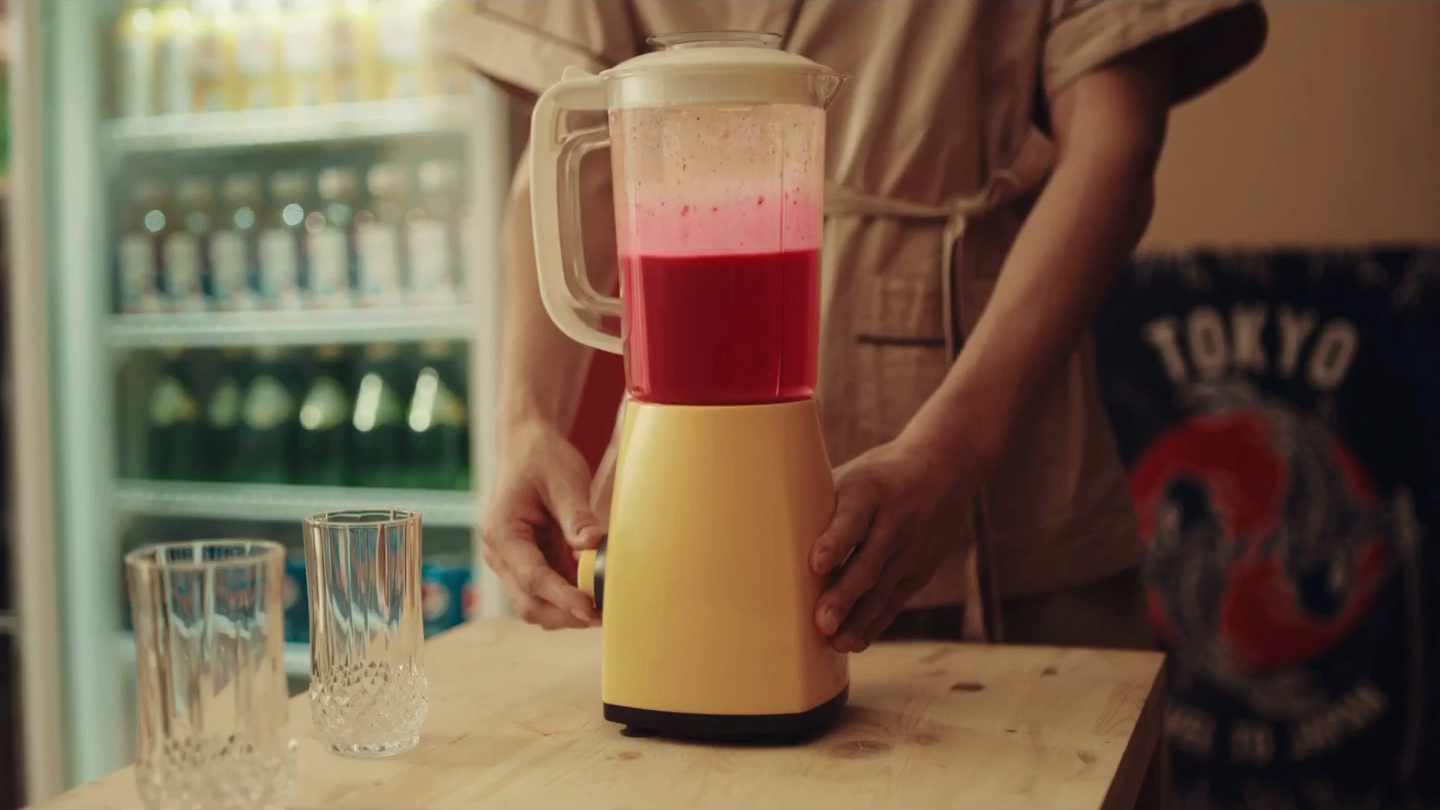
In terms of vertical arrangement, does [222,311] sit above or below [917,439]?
above

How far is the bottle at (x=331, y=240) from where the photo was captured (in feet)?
7.93

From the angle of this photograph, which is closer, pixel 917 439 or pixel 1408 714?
pixel 917 439

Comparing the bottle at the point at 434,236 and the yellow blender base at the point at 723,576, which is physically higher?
the bottle at the point at 434,236

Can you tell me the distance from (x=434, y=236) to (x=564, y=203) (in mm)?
1549

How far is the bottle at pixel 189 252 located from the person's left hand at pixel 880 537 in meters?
1.96

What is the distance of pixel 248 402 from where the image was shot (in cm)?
255

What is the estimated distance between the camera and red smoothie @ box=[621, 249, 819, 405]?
786mm

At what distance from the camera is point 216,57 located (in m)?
2.53

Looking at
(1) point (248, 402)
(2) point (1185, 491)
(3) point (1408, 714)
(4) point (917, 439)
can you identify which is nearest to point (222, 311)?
(1) point (248, 402)

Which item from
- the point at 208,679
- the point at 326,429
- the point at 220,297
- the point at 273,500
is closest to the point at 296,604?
the point at 273,500

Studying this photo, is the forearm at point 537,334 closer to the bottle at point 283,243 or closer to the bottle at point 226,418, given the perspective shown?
the bottle at point 283,243

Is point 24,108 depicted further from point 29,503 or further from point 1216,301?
point 1216,301

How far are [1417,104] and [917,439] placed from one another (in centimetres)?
140

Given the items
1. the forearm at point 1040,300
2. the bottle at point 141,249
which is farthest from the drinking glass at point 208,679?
the bottle at point 141,249
